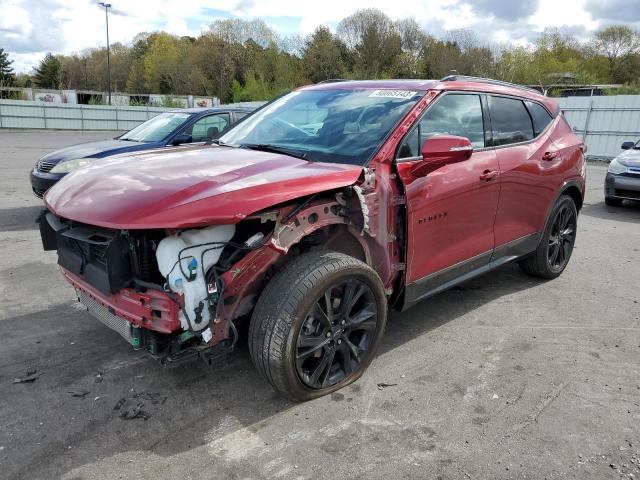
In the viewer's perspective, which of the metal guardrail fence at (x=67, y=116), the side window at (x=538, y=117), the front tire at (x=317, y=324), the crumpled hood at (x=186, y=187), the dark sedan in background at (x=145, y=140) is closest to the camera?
the crumpled hood at (x=186, y=187)

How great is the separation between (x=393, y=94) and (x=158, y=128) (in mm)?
5637

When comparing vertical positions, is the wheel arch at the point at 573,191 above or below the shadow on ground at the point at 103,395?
above

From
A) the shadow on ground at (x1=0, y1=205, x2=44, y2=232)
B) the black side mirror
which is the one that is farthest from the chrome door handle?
the shadow on ground at (x1=0, y1=205, x2=44, y2=232)

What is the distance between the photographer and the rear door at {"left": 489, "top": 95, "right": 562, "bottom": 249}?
4238mm

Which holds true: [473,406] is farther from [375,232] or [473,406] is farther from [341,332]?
[375,232]

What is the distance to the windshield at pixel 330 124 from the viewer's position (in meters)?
3.39

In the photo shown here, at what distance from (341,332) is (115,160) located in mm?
1906

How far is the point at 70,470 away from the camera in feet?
8.23

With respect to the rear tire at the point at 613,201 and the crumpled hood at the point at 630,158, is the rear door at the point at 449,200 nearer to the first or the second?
the crumpled hood at the point at 630,158

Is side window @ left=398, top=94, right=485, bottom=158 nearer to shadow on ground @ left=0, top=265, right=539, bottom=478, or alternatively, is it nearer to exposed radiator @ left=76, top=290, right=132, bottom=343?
shadow on ground @ left=0, top=265, right=539, bottom=478

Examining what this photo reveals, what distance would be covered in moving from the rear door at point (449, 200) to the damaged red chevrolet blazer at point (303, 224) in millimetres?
14

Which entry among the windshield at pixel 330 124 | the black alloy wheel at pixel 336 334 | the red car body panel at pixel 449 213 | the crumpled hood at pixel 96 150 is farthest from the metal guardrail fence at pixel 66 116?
the black alloy wheel at pixel 336 334

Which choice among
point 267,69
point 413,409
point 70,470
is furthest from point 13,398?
point 267,69

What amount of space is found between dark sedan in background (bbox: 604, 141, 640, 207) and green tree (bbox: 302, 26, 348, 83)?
162 ft
